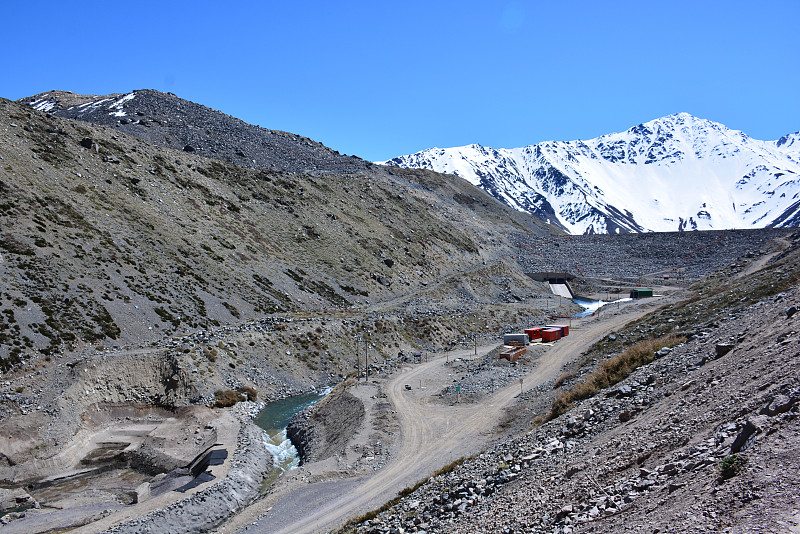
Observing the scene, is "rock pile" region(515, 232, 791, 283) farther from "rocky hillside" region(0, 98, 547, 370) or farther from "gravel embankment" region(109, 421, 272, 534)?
"gravel embankment" region(109, 421, 272, 534)

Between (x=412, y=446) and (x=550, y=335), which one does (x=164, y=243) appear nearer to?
(x=412, y=446)

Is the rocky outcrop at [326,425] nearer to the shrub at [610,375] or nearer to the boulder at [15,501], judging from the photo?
the boulder at [15,501]

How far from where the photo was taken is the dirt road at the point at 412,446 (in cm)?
2623

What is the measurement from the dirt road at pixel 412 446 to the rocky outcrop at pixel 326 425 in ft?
11.3

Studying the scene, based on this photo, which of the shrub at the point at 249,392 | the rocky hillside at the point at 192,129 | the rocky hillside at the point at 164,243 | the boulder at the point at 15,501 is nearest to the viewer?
the boulder at the point at 15,501

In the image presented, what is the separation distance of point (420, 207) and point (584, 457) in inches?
4514

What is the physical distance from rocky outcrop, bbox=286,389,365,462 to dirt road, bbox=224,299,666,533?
136 inches

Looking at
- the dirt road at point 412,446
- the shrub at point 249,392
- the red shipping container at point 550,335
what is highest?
the shrub at point 249,392

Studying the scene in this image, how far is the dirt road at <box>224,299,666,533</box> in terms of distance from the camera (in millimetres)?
26234

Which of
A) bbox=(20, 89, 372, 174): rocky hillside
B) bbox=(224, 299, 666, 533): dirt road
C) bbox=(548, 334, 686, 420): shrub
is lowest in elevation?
bbox=(224, 299, 666, 533): dirt road

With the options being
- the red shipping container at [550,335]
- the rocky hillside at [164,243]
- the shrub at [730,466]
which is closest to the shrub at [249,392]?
the rocky hillside at [164,243]

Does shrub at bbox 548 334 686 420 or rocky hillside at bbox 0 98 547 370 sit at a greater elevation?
rocky hillside at bbox 0 98 547 370

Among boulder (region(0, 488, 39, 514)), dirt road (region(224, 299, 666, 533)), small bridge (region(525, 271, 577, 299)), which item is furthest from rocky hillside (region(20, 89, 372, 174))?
boulder (region(0, 488, 39, 514))

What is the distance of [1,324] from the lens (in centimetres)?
3900
